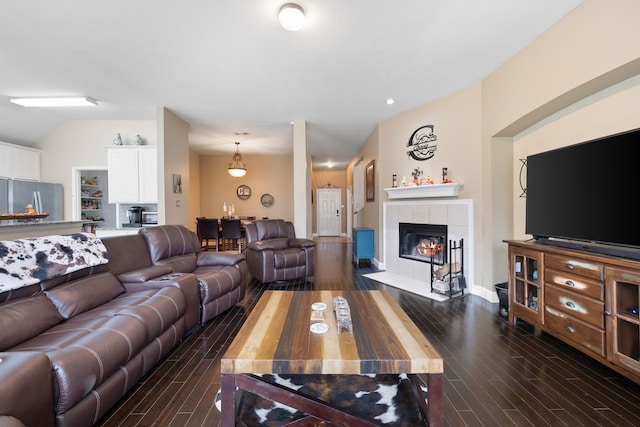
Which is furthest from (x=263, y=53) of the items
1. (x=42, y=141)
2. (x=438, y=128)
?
(x=42, y=141)

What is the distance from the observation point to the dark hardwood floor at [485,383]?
4.71 feet

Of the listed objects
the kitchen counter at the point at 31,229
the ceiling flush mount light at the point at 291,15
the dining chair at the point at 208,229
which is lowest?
the dining chair at the point at 208,229


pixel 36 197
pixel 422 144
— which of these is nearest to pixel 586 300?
pixel 422 144

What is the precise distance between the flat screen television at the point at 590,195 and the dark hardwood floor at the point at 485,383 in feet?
2.87

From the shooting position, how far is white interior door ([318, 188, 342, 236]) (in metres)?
10.6

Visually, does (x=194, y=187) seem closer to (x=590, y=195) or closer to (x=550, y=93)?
(x=550, y=93)

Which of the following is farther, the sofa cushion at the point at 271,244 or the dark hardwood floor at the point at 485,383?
the sofa cushion at the point at 271,244

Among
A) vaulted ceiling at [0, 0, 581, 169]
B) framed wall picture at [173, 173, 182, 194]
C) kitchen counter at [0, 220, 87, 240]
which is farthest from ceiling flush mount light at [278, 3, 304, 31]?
kitchen counter at [0, 220, 87, 240]

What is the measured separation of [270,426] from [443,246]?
3376 millimetres

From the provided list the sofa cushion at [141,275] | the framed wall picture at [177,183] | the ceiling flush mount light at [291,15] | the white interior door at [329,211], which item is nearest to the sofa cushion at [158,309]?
the sofa cushion at [141,275]

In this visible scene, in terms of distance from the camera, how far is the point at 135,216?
4.73 meters

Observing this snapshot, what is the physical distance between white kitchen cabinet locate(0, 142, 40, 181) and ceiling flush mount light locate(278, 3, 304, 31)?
18.1 feet

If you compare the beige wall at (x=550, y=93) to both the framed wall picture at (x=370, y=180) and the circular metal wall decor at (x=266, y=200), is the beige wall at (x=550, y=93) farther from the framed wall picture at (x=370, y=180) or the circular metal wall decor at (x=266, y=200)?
the circular metal wall decor at (x=266, y=200)

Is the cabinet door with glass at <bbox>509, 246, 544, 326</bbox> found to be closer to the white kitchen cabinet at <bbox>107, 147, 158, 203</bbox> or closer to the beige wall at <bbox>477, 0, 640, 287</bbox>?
the beige wall at <bbox>477, 0, 640, 287</bbox>
